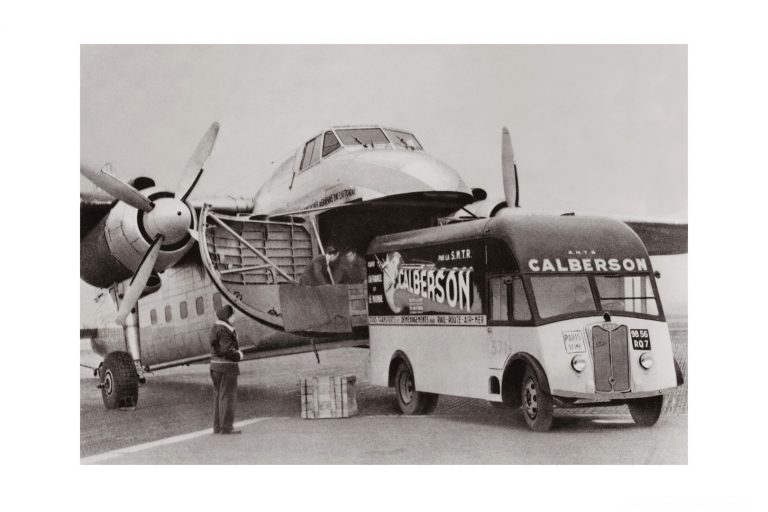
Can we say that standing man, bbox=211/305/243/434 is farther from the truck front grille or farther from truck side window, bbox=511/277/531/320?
the truck front grille

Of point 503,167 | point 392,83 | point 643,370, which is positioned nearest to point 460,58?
point 392,83

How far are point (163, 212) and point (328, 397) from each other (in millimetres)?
4002

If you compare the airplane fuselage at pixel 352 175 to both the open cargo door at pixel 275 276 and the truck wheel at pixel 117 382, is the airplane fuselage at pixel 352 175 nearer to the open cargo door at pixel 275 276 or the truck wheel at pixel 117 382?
the open cargo door at pixel 275 276

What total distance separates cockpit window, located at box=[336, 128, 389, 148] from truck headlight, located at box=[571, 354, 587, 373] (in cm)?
509

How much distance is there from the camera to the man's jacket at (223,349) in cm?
1160

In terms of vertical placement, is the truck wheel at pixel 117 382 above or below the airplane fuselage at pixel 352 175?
below

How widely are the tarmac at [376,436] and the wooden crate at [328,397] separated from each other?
0.75 ft

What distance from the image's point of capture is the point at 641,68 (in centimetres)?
1229

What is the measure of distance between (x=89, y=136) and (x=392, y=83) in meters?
4.79

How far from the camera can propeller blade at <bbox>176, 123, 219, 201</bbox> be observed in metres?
13.0

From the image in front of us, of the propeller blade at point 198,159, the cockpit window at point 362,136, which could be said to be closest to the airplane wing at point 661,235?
the cockpit window at point 362,136

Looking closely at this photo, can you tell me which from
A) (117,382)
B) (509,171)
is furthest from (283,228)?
(509,171)

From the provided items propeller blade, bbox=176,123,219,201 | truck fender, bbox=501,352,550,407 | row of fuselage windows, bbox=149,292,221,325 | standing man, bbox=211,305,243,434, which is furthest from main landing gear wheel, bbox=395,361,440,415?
propeller blade, bbox=176,123,219,201

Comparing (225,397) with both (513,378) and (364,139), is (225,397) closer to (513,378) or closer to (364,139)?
(513,378)
